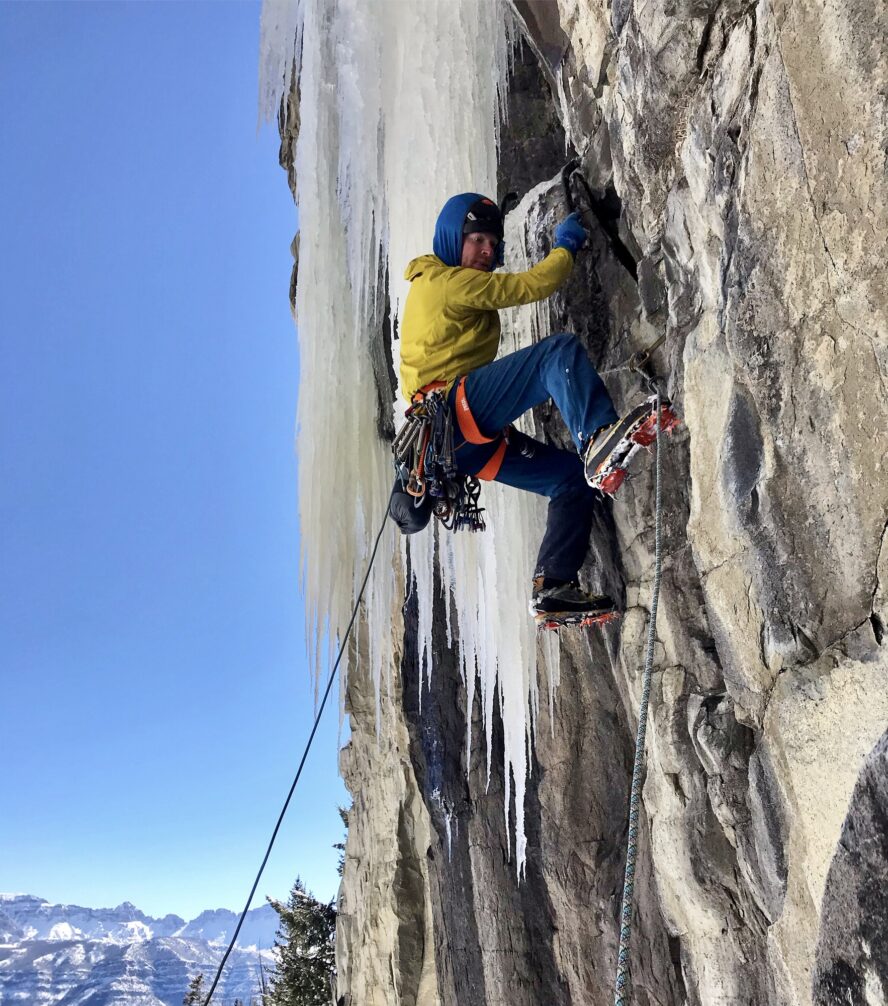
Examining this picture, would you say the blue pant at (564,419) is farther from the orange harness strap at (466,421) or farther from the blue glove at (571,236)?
the blue glove at (571,236)

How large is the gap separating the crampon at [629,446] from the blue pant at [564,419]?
18 cm

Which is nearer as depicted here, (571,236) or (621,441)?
(621,441)

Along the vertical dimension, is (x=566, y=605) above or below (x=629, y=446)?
below

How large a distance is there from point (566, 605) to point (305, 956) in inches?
526

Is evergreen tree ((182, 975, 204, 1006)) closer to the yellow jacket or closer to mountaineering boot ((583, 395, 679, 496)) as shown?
the yellow jacket

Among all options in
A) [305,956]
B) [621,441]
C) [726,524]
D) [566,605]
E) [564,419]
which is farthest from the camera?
[305,956]

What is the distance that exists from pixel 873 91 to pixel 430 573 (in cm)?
387

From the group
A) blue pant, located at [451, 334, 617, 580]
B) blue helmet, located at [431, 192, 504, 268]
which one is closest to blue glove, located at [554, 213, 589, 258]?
blue helmet, located at [431, 192, 504, 268]

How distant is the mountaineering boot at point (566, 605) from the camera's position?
126 inches

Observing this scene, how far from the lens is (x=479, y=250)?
3.61 m

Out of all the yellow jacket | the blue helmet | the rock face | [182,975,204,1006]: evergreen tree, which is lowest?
[182,975,204,1006]: evergreen tree

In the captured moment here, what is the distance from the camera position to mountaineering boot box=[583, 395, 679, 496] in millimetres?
2715

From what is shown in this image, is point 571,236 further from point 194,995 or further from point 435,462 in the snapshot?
point 194,995

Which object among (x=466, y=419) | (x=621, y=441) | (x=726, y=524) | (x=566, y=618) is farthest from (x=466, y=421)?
(x=726, y=524)
